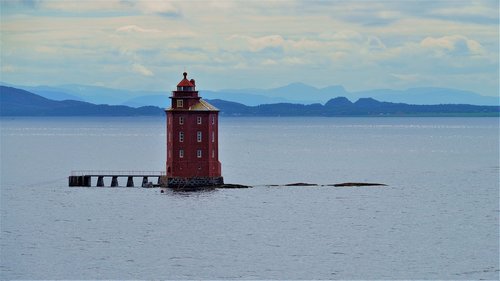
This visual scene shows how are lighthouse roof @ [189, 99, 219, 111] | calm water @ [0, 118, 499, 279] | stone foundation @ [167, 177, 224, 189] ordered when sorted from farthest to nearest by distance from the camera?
stone foundation @ [167, 177, 224, 189]
lighthouse roof @ [189, 99, 219, 111]
calm water @ [0, 118, 499, 279]

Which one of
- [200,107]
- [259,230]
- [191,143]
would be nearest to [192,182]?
[191,143]

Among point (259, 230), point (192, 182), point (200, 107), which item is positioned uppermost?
→ point (200, 107)

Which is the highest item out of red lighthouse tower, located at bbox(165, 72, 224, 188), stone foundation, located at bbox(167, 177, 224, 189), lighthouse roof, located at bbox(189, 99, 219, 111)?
lighthouse roof, located at bbox(189, 99, 219, 111)

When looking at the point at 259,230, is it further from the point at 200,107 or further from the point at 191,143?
the point at 200,107

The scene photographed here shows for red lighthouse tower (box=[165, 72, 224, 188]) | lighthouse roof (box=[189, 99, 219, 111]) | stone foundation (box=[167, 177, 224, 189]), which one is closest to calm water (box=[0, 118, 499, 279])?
stone foundation (box=[167, 177, 224, 189])

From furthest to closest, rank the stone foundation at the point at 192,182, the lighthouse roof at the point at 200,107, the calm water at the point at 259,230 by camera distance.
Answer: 1. the stone foundation at the point at 192,182
2. the lighthouse roof at the point at 200,107
3. the calm water at the point at 259,230

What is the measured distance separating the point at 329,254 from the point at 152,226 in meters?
15.7

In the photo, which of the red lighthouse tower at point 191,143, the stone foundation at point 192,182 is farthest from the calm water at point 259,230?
the red lighthouse tower at point 191,143

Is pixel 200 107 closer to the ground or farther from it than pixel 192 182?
farther from it

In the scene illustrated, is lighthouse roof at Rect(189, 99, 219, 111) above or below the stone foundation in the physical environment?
above

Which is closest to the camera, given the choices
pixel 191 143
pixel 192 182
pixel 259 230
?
pixel 259 230

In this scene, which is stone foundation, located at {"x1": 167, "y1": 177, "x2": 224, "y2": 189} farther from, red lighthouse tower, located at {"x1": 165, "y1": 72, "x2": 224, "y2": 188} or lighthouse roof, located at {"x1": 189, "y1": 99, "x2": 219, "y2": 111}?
lighthouse roof, located at {"x1": 189, "y1": 99, "x2": 219, "y2": 111}

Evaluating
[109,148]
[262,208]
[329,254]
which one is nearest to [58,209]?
[262,208]

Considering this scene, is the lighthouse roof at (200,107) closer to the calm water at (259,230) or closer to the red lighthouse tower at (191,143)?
the red lighthouse tower at (191,143)
